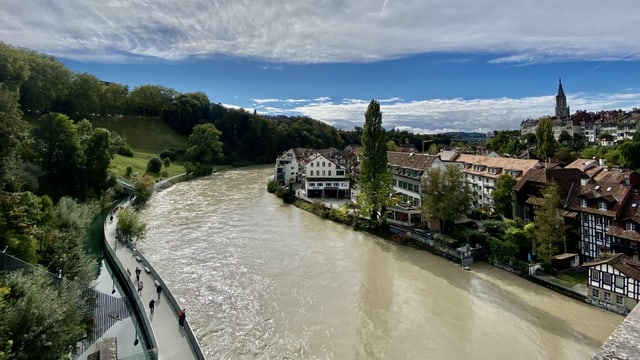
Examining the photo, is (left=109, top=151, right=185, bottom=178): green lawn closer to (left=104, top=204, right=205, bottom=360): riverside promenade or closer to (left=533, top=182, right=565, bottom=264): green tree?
(left=104, top=204, right=205, bottom=360): riverside promenade

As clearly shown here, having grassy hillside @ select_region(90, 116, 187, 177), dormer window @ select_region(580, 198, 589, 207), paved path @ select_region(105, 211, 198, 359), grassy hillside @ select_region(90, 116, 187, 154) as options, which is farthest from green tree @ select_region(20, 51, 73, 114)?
dormer window @ select_region(580, 198, 589, 207)

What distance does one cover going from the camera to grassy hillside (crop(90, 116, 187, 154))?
7475 centimetres

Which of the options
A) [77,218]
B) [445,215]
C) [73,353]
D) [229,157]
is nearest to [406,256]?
[445,215]

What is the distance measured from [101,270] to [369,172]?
22.2m

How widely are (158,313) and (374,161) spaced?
22.5 metres

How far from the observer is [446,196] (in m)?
27.2

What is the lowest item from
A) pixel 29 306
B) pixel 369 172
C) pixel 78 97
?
pixel 29 306

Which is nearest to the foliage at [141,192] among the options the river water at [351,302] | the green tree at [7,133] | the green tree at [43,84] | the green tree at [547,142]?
the river water at [351,302]

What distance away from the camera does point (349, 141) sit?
5349 inches

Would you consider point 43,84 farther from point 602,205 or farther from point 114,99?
point 602,205

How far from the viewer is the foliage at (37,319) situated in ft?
31.0

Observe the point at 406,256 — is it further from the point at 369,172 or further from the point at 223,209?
the point at 223,209

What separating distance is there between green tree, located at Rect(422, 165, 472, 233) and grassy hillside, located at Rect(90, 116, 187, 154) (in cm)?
6303

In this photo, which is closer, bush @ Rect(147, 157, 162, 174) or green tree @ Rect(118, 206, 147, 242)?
green tree @ Rect(118, 206, 147, 242)
